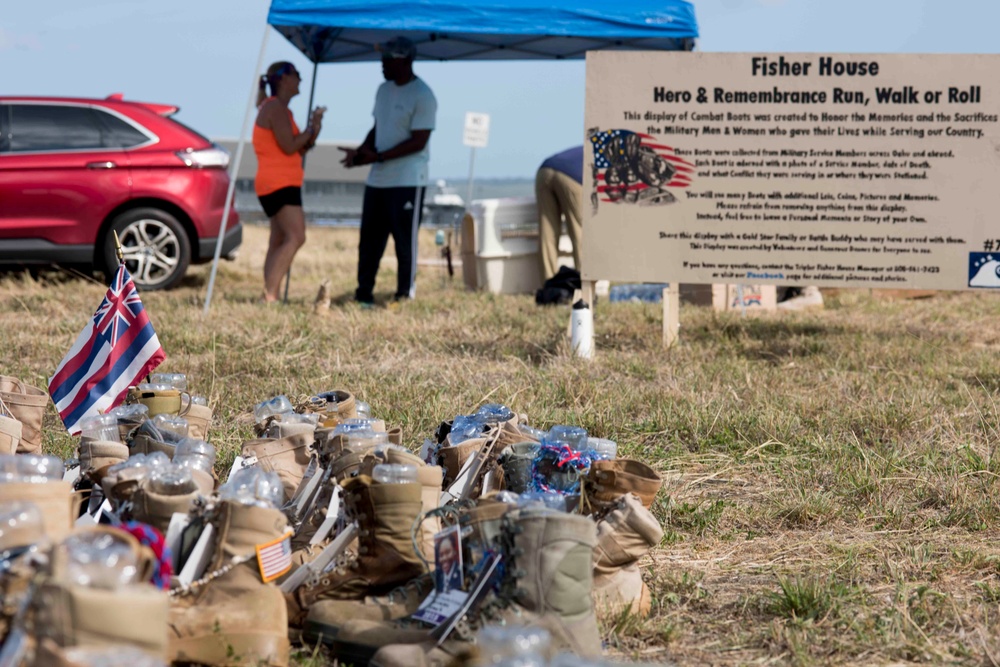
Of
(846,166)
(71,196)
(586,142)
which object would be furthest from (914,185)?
(71,196)

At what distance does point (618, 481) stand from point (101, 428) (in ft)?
4.93

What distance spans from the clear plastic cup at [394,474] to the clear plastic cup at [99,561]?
82 cm

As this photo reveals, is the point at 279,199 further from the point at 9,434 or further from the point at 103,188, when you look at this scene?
the point at 9,434

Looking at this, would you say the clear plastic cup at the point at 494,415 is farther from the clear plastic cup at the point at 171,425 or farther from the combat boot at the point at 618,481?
the clear plastic cup at the point at 171,425

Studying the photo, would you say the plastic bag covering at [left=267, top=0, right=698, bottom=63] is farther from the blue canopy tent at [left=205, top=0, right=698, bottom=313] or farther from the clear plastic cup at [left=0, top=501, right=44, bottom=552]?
the clear plastic cup at [left=0, top=501, right=44, bottom=552]

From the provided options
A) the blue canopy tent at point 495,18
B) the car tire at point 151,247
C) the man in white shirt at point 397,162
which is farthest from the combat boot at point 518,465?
the car tire at point 151,247

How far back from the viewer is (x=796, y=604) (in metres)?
2.77

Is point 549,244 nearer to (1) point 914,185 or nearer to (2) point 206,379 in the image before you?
(1) point 914,185

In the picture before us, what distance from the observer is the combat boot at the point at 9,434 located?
3.11m

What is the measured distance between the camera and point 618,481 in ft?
9.21

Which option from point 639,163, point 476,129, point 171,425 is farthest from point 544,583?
point 476,129

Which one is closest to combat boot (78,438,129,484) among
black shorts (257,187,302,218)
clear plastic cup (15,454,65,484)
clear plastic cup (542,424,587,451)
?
clear plastic cup (15,454,65,484)

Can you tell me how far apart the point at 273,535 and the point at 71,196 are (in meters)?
7.88

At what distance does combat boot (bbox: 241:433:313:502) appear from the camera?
3.14 metres
